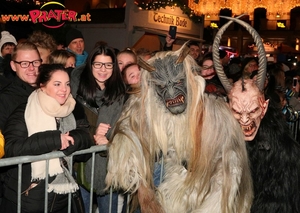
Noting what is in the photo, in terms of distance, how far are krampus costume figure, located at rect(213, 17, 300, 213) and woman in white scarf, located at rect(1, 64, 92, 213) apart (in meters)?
1.13

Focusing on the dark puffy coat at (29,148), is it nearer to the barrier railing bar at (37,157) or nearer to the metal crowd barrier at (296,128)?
the barrier railing bar at (37,157)

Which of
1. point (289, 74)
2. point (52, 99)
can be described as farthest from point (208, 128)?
point (289, 74)

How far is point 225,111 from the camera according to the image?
264cm

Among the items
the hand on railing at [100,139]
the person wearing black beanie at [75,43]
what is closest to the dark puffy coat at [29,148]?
the hand on railing at [100,139]

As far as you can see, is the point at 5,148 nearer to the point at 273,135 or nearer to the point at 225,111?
the point at 225,111

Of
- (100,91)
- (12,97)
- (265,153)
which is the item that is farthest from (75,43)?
(265,153)

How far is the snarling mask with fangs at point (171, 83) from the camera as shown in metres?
2.60

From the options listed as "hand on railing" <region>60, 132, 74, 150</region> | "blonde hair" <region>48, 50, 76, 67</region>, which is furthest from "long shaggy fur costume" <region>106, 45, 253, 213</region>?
"blonde hair" <region>48, 50, 76, 67</region>

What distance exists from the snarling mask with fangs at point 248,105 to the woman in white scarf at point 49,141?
3.56ft

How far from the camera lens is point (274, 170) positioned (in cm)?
280

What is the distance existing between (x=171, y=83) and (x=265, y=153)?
0.82 metres

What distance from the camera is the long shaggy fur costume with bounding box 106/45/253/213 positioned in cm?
259

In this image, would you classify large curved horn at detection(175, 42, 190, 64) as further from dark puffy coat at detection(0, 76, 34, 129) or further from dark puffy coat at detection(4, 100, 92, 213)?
dark puffy coat at detection(0, 76, 34, 129)

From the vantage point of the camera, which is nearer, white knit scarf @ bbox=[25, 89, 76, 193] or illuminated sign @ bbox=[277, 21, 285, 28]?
white knit scarf @ bbox=[25, 89, 76, 193]
